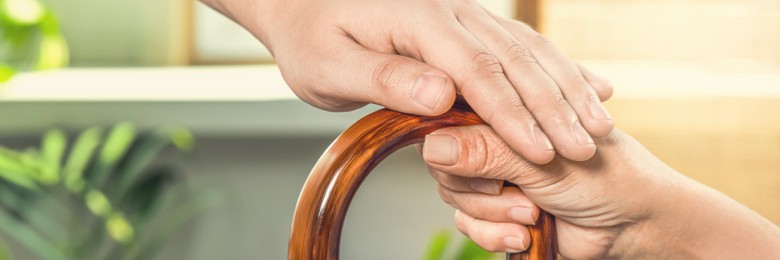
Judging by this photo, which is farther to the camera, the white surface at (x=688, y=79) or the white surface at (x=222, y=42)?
the white surface at (x=222, y=42)

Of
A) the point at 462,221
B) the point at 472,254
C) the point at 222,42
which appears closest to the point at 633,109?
the point at 472,254

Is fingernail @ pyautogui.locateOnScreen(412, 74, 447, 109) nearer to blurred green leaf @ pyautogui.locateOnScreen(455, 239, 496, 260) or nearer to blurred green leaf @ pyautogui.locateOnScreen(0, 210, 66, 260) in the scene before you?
blurred green leaf @ pyautogui.locateOnScreen(455, 239, 496, 260)

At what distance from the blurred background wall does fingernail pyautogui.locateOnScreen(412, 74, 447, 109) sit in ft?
4.47

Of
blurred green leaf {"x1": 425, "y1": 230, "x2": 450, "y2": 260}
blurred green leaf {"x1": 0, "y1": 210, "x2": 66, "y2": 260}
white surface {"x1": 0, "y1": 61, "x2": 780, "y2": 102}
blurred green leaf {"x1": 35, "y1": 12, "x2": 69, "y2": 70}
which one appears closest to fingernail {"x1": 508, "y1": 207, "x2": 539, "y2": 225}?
blurred green leaf {"x1": 425, "y1": 230, "x2": 450, "y2": 260}

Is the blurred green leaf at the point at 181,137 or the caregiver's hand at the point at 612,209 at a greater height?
the blurred green leaf at the point at 181,137

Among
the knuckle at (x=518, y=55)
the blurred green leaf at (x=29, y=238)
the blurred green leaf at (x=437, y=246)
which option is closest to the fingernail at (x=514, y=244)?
the knuckle at (x=518, y=55)

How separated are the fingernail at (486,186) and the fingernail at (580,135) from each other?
0.12 meters

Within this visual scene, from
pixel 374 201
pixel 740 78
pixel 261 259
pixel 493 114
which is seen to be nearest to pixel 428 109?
pixel 493 114

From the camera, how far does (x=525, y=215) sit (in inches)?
23.6

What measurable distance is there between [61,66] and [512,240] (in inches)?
74.3

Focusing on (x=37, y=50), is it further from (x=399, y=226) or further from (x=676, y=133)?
(x=676, y=133)

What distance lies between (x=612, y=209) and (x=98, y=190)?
1729 mm

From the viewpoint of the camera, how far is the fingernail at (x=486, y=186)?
640mm

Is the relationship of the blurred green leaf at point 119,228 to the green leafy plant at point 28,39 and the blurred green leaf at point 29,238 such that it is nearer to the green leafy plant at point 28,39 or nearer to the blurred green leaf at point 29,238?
the blurred green leaf at point 29,238
